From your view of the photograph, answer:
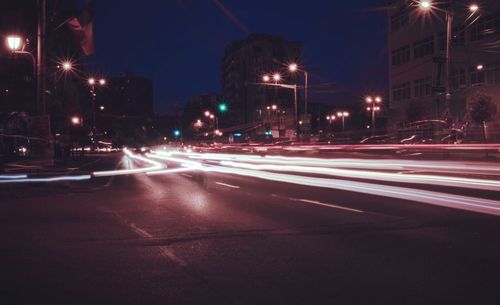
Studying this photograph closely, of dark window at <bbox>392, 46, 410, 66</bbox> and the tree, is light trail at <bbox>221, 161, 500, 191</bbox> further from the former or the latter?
dark window at <bbox>392, 46, 410, 66</bbox>

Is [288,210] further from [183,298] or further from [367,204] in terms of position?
[183,298]

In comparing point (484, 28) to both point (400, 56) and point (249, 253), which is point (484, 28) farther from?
point (249, 253)

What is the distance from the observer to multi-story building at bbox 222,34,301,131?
11706cm

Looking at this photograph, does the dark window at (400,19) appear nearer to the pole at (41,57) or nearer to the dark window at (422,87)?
the dark window at (422,87)

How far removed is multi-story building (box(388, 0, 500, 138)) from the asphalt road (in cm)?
3506

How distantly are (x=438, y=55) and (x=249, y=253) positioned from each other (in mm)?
47234

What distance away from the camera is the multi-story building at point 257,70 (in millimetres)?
117062

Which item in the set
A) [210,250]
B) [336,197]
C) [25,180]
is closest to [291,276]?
[210,250]

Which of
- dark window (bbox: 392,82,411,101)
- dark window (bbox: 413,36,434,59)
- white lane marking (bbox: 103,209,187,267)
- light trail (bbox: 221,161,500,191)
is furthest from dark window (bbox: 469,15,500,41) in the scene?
white lane marking (bbox: 103,209,187,267)

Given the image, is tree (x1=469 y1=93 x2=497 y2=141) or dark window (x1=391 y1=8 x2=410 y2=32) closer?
tree (x1=469 y1=93 x2=497 y2=141)

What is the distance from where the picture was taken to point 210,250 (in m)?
8.48

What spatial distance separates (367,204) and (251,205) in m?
2.84

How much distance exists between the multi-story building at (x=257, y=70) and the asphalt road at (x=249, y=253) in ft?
324

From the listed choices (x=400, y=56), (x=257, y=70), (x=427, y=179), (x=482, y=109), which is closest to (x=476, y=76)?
(x=482, y=109)
